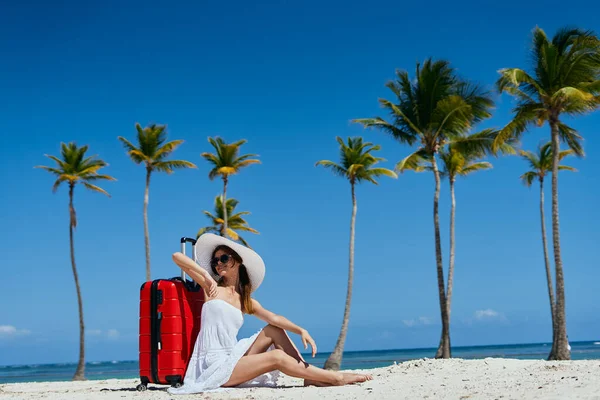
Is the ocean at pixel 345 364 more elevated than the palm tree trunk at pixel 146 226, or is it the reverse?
the palm tree trunk at pixel 146 226

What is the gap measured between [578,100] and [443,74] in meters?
6.17

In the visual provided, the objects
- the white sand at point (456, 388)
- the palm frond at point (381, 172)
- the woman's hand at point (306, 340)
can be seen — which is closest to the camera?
the white sand at point (456, 388)

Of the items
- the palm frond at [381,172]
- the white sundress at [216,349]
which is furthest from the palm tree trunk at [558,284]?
the white sundress at [216,349]

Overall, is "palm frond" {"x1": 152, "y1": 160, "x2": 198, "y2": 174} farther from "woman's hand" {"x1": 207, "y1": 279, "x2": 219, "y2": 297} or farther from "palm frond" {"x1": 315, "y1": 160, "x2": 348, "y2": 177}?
"woman's hand" {"x1": 207, "y1": 279, "x2": 219, "y2": 297}

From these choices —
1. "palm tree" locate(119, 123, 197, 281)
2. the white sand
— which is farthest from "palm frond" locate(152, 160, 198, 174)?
the white sand

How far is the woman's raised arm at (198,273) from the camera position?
7.03 m

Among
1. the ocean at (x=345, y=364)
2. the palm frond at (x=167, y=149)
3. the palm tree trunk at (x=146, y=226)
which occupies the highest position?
the palm frond at (x=167, y=149)

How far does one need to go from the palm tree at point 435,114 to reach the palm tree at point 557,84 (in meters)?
3.49

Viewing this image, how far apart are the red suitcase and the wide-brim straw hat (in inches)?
15.7

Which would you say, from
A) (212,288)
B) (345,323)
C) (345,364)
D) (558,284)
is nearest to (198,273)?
(212,288)

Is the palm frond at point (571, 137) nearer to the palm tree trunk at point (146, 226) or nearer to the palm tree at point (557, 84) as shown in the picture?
the palm tree at point (557, 84)

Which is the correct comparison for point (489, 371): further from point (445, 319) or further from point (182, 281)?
point (445, 319)

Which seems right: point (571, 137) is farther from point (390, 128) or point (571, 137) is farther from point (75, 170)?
point (75, 170)

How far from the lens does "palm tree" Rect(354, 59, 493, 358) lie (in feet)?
78.0
